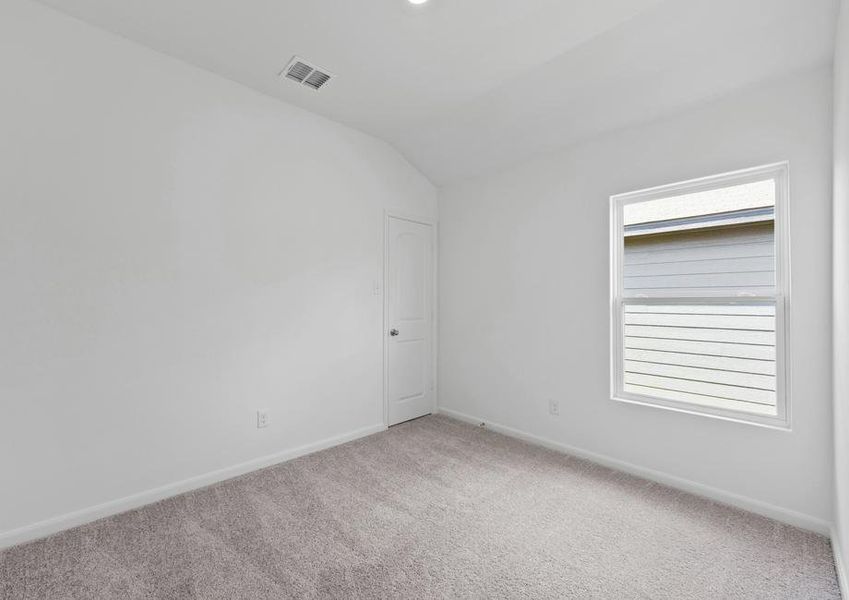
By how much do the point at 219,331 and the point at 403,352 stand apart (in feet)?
5.69

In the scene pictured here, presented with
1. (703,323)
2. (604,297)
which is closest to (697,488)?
(703,323)

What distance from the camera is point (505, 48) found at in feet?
7.80

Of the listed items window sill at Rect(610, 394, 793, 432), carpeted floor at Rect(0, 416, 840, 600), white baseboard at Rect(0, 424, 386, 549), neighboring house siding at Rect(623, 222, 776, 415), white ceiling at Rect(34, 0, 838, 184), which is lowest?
carpeted floor at Rect(0, 416, 840, 600)

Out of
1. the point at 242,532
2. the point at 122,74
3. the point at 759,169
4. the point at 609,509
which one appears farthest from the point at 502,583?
the point at 122,74

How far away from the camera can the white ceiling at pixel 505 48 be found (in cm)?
204

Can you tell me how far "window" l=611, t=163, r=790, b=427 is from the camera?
231 cm

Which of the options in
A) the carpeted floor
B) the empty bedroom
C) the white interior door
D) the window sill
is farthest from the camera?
the white interior door

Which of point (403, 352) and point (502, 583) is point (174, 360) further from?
point (502, 583)

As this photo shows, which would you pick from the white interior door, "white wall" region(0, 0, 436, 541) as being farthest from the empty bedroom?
the white interior door

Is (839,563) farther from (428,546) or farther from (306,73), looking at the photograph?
(306,73)

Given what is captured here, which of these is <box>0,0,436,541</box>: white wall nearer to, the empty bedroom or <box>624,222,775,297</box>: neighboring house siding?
the empty bedroom

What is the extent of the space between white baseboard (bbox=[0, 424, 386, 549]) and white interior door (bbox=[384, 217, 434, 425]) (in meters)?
0.79

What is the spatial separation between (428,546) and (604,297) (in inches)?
81.0

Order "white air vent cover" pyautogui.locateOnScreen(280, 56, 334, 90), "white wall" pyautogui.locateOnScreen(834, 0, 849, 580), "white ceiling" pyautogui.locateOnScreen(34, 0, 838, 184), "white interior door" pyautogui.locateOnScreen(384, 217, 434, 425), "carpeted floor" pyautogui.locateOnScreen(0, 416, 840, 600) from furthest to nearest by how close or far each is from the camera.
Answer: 1. "white interior door" pyautogui.locateOnScreen(384, 217, 434, 425)
2. "white air vent cover" pyautogui.locateOnScreen(280, 56, 334, 90)
3. "white ceiling" pyautogui.locateOnScreen(34, 0, 838, 184)
4. "carpeted floor" pyautogui.locateOnScreen(0, 416, 840, 600)
5. "white wall" pyautogui.locateOnScreen(834, 0, 849, 580)
